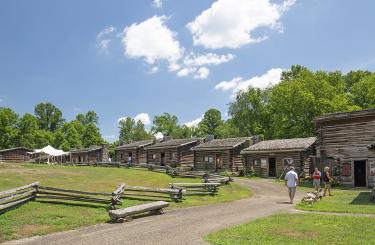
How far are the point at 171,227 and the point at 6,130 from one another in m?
80.5

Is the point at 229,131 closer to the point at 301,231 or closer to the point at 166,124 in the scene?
the point at 166,124

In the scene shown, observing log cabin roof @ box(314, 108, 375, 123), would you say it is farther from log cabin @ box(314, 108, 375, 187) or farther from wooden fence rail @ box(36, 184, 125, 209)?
wooden fence rail @ box(36, 184, 125, 209)

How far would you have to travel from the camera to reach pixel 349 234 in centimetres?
1170

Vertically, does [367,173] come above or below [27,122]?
below

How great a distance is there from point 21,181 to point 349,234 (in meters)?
19.1

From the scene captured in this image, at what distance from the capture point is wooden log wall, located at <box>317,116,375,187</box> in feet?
98.5

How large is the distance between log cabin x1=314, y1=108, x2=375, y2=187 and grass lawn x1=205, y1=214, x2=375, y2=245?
17.2 m

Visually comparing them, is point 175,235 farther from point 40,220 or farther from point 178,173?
point 178,173

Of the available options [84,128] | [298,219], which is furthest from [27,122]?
[298,219]

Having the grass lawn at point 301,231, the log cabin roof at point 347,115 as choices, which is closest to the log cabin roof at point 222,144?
the log cabin roof at point 347,115

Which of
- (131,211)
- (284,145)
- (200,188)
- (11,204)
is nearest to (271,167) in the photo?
(284,145)

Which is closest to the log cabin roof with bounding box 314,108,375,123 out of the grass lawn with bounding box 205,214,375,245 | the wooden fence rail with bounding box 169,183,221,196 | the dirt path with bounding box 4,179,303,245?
the wooden fence rail with bounding box 169,183,221,196

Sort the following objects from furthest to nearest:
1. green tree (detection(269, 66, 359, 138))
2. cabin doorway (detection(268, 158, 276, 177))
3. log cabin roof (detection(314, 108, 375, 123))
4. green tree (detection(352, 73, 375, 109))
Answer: green tree (detection(352, 73, 375, 109)) → green tree (detection(269, 66, 359, 138)) → cabin doorway (detection(268, 158, 276, 177)) → log cabin roof (detection(314, 108, 375, 123))

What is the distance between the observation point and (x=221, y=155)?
1837 inches
